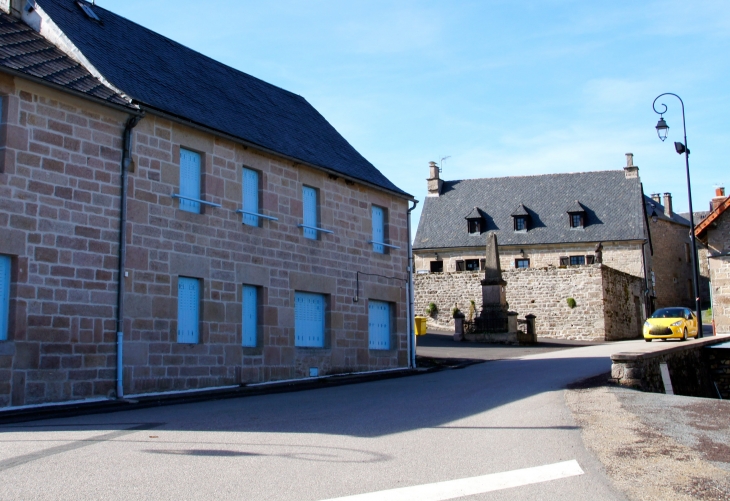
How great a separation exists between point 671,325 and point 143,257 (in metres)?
18.9

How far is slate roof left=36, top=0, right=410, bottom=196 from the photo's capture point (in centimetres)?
1504

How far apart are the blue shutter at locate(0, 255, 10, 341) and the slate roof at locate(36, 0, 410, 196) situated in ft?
12.2

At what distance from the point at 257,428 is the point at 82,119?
6.73 metres

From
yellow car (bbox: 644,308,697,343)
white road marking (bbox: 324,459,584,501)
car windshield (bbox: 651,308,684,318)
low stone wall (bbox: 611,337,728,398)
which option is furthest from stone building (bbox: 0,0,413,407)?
car windshield (bbox: 651,308,684,318)

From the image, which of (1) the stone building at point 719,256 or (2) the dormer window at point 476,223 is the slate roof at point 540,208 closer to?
(2) the dormer window at point 476,223

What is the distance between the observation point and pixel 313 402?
12.0m

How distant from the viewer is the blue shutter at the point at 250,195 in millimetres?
16375

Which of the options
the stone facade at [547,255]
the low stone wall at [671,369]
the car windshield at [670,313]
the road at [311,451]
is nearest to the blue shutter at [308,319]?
the road at [311,451]

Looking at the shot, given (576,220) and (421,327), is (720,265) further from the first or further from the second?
(576,220)

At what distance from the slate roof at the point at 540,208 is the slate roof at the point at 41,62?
33.4m

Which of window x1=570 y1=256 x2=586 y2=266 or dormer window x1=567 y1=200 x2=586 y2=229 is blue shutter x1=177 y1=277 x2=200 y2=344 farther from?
dormer window x1=567 y1=200 x2=586 y2=229

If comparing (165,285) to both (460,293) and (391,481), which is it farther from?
(460,293)

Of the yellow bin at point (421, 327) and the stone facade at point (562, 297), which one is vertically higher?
the stone facade at point (562, 297)

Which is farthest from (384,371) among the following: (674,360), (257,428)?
(257,428)
